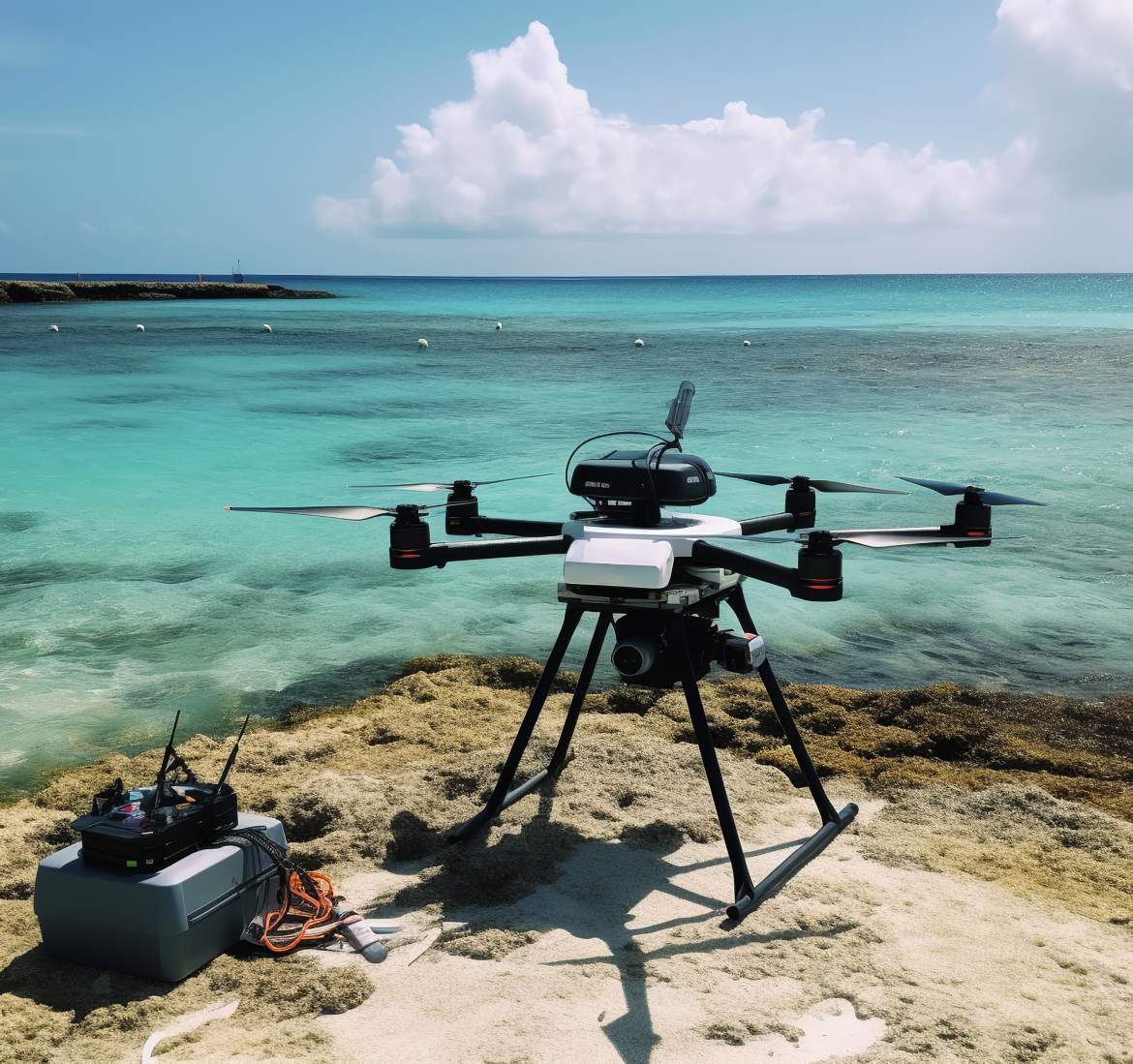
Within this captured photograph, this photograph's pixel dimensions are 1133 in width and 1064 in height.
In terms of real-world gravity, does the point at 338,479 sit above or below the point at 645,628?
below

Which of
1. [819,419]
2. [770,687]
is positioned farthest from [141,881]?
[819,419]

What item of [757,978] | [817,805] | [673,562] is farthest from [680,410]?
[757,978]

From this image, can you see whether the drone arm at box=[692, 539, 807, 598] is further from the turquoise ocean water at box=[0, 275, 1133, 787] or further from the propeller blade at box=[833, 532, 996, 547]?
the turquoise ocean water at box=[0, 275, 1133, 787]

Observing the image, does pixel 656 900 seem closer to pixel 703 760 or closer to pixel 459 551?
pixel 703 760

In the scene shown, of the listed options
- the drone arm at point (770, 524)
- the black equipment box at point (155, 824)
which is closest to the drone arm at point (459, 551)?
the drone arm at point (770, 524)

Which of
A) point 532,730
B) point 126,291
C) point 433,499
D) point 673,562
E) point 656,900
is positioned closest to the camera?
point 673,562

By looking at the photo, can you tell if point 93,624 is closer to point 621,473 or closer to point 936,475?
point 621,473
